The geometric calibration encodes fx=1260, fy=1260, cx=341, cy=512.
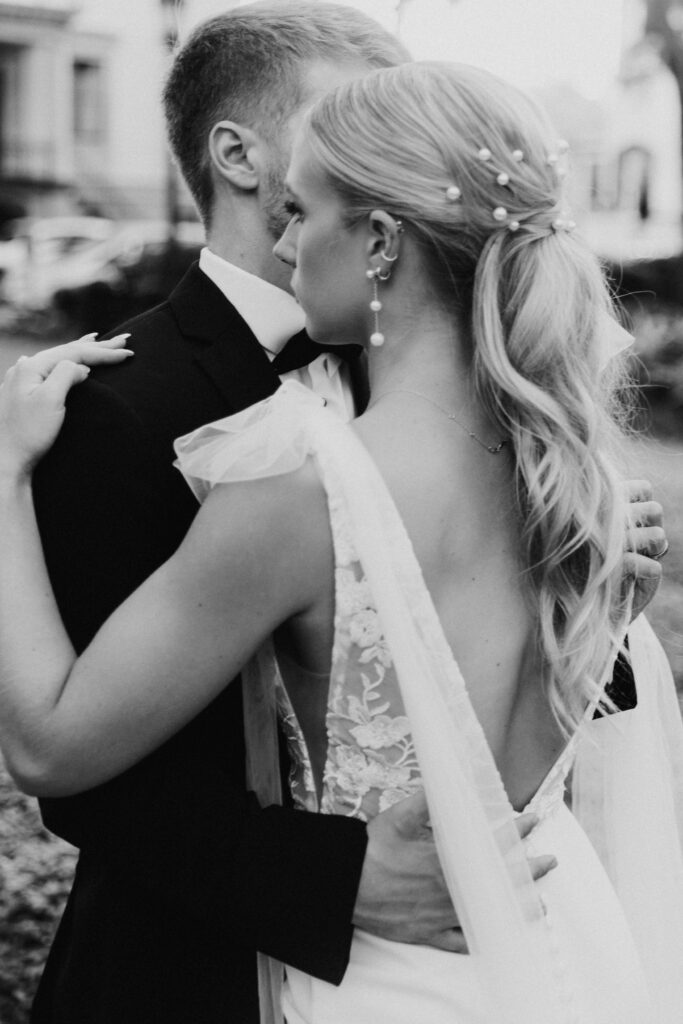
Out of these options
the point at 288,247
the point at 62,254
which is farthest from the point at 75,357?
the point at 62,254

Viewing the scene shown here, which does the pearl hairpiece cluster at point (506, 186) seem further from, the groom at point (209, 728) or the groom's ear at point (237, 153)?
the groom's ear at point (237, 153)

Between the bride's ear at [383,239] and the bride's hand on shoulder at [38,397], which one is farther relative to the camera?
the bride's hand on shoulder at [38,397]

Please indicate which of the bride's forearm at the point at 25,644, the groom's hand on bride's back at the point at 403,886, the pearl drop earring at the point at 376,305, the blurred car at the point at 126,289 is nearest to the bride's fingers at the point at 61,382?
the bride's forearm at the point at 25,644

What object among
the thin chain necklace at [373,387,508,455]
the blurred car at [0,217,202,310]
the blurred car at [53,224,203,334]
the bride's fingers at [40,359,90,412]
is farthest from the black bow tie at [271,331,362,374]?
the blurred car at [0,217,202,310]

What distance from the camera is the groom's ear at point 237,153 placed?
7.98 feet

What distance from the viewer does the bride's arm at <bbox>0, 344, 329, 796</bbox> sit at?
1728mm

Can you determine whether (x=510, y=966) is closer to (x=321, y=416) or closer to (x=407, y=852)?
(x=407, y=852)

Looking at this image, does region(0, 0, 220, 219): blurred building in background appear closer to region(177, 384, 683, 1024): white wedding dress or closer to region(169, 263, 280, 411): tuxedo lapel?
region(169, 263, 280, 411): tuxedo lapel

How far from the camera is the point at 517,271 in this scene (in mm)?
1839

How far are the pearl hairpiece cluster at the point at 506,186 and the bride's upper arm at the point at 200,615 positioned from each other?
46cm

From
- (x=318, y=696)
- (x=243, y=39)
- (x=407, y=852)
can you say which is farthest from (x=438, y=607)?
(x=243, y=39)

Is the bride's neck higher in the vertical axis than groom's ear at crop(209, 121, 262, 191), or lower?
lower

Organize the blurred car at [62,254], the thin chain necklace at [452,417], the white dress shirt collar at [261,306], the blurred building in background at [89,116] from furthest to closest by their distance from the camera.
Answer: the blurred building in background at [89,116], the blurred car at [62,254], the white dress shirt collar at [261,306], the thin chain necklace at [452,417]

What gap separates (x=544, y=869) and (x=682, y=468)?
10819mm
